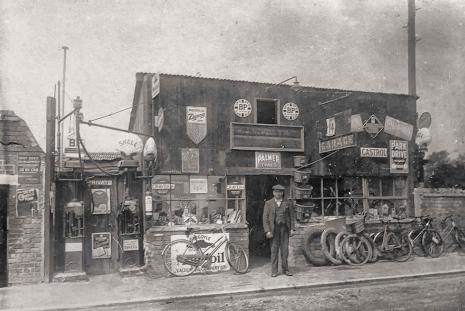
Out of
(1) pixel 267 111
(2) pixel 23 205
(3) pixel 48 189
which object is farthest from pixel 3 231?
(1) pixel 267 111

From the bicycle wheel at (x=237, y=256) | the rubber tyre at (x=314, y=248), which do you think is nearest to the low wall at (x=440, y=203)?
the rubber tyre at (x=314, y=248)

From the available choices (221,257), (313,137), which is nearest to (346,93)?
(313,137)

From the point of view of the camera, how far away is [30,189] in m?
10.8

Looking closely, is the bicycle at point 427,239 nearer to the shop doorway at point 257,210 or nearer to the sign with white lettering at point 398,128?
the sign with white lettering at point 398,128

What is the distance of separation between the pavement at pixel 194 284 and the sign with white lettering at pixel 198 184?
7.59ft

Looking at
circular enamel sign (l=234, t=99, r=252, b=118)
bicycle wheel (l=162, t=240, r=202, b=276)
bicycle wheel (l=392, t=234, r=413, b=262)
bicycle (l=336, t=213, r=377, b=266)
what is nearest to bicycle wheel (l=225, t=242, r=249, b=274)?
bicycle wheel (l=162, t=240, r=202, b=276)

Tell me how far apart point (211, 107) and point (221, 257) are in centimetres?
414

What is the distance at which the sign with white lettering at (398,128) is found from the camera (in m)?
14.8

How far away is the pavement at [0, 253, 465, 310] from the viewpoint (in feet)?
28.2

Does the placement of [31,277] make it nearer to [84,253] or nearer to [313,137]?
[84,253]

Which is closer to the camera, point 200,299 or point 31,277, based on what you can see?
point 200,299

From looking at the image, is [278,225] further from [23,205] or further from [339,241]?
[23,205]

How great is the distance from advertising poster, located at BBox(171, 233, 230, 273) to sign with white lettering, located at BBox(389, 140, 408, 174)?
6317 mm

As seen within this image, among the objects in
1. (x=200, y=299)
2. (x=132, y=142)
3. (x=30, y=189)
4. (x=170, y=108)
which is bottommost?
(x=200, y=299)
